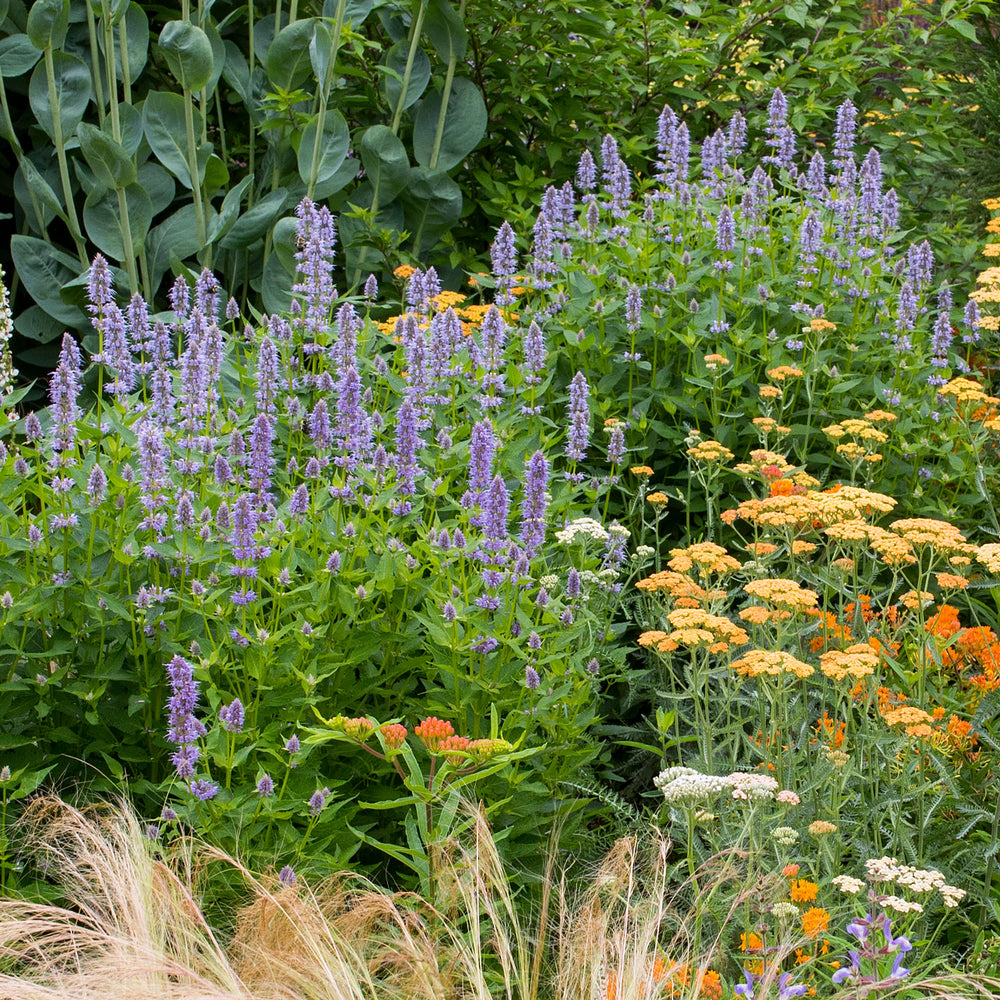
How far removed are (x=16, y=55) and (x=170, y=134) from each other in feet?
3.39

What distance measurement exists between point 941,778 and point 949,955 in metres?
0.46

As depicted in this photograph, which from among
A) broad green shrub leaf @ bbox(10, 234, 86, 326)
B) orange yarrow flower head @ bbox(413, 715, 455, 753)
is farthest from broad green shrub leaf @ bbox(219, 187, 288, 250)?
orange yarrow flower head @ bbox(413, 715, 455, 753)

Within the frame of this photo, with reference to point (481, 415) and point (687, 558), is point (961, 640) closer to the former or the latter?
point (687, 558)

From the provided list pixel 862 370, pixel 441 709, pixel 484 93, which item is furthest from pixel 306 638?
pixel 484 93

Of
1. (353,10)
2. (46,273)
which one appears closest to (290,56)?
(353,10)

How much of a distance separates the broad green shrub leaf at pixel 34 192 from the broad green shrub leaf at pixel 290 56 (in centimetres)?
125

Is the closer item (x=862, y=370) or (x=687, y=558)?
(x=687, y=558)

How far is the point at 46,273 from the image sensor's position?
6.11 metres

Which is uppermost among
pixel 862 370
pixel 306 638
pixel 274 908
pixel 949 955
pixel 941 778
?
pixel 862 370

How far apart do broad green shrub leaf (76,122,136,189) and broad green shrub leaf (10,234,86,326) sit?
550 mm

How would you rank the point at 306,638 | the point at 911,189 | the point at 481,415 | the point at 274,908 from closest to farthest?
1. the point at 274,908
2. the point at 306,638
3. the point at 481,415
4. the point at 911,189

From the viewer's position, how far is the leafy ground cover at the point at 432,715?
2449 millimetres

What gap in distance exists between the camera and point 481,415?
13.3ft

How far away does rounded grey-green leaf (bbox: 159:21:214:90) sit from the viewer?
548 centimetres
